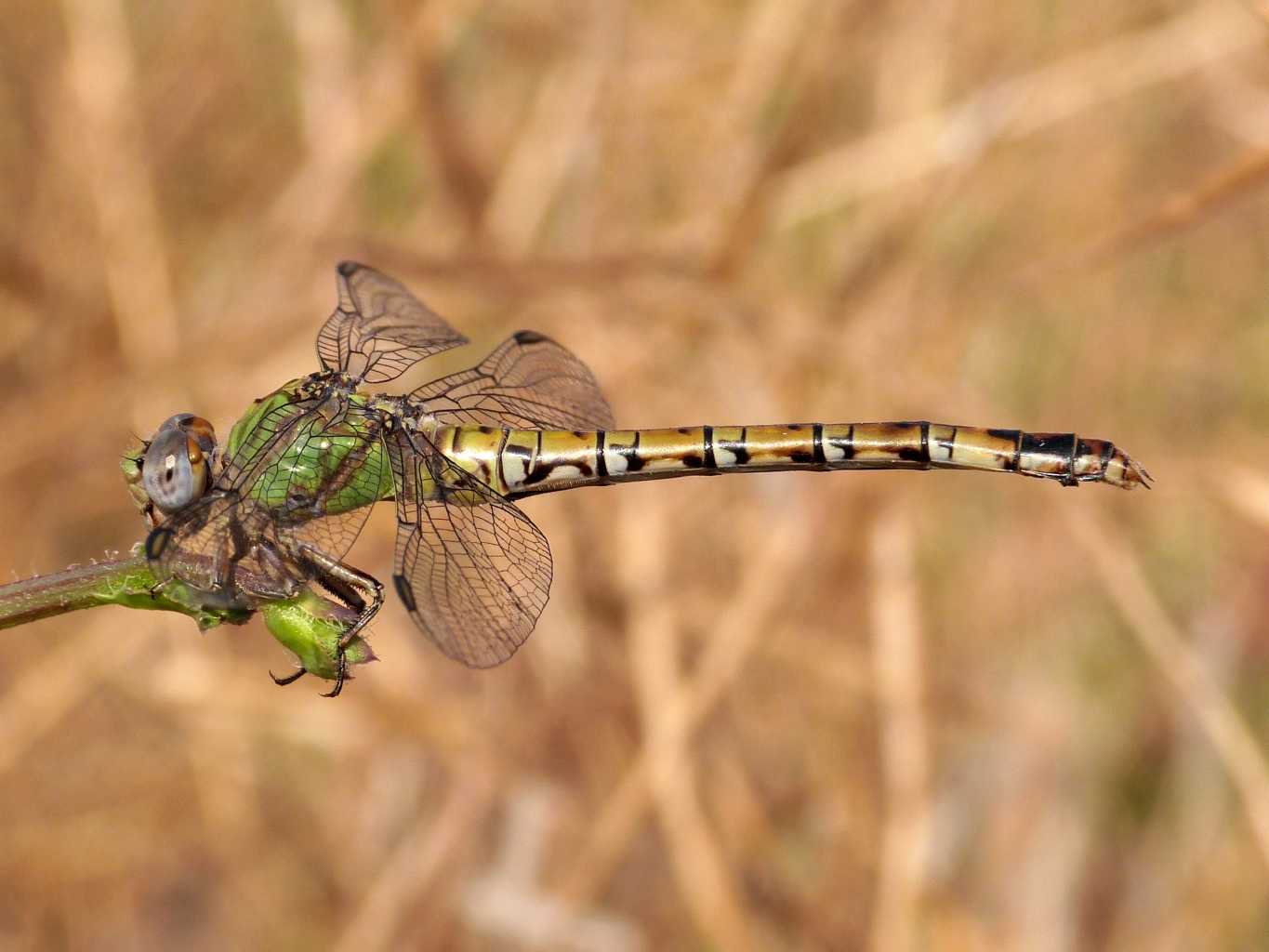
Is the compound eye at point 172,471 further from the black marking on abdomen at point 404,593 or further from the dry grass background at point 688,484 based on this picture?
the dry grass background at point 688,484

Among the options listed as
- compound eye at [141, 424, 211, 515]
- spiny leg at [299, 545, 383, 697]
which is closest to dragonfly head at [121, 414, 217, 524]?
compound eye at [141, 424, 211, 515]

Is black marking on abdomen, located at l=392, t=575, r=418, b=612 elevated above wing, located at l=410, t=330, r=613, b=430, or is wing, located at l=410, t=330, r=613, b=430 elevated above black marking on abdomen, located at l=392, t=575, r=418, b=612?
wing, located at l=410, t=330, r=613, b=430

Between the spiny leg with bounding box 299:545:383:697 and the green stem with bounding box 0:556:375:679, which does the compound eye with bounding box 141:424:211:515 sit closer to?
the spiny leg with bounding box 299:545:383:697

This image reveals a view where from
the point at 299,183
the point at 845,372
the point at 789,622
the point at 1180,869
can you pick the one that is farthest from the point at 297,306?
the point at 1180,869

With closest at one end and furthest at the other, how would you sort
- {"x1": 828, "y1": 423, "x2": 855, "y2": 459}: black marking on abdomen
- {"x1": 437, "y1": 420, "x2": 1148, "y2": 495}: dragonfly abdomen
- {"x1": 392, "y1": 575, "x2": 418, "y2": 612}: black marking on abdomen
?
1. {"x1": 392, "y1": 575, "x2": 418, "y2": 612}: black marking on abdomen
2. {"x1": 437, "y1": 420, "x2": 1148, "y2": 495}: dragonfly abdomen
3. {"x1": 828, "y1": 423, "x2": 855, "y2": 459}: black marking on abdomen

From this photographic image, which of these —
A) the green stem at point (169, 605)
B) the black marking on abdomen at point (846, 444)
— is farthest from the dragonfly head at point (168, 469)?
the black marking on abdomen at point (846, 444)

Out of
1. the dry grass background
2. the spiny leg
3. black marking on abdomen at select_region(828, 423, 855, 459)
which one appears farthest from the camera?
the dry grass background

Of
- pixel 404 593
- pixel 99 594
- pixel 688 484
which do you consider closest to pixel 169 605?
pixel 99 594

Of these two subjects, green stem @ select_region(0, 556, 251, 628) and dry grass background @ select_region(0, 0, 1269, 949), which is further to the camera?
dry grass background @ select_region(0, 0, 1269, 949)

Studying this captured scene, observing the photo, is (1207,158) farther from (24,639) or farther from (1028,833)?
(24,639)
